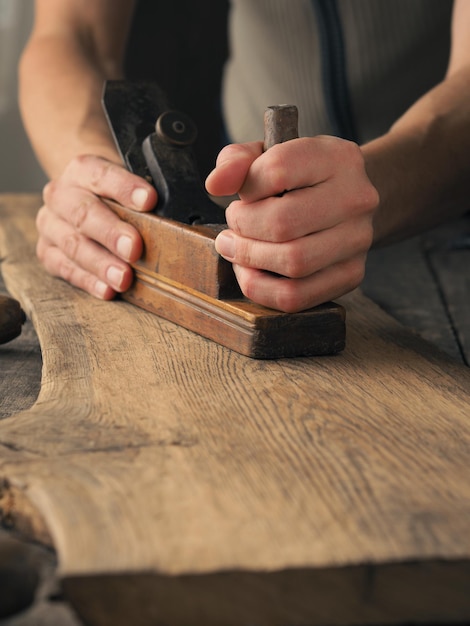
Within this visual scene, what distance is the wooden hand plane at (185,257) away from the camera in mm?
1272

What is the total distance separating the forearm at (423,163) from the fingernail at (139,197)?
0.39m

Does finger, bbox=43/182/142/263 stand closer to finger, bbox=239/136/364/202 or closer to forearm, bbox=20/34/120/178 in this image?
forearm, bbox=20/34/120/178

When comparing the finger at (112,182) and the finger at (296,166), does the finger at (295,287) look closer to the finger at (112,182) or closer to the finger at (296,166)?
the finger at (296,166)

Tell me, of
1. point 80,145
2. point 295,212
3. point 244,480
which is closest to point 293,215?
point 295,212

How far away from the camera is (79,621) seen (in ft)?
2.30

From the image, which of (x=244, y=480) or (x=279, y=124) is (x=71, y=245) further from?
(x=244, y=480)

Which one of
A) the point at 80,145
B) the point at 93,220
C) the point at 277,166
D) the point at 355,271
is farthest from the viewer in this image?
the point at 80,145

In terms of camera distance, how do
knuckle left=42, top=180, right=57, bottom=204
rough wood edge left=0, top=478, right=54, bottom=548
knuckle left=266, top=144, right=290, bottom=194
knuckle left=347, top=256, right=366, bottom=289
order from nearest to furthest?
1. rough wood edge left=0, top=478, right=54, bottom=548
2. knuckle left=266, top=144, right=290, bottom=194
3. knuckle left=347, top=256, right=366, bottom=289
4. knuckle left=42, top=180, right=57, bottom=204

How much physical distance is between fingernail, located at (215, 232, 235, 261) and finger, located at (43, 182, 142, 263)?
9.9 inches

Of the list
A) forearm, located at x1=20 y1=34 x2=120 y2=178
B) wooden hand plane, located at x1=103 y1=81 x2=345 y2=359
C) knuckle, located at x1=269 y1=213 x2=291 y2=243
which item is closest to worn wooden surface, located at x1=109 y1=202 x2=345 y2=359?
wooden hand plane, located at x1=103 y1=81 x2=345 y2=359

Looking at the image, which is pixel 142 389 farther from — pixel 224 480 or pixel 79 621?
pixel 79 621

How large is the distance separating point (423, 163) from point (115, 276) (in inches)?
24.8

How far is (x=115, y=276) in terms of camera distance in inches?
60.9

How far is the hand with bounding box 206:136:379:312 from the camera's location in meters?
1.21
